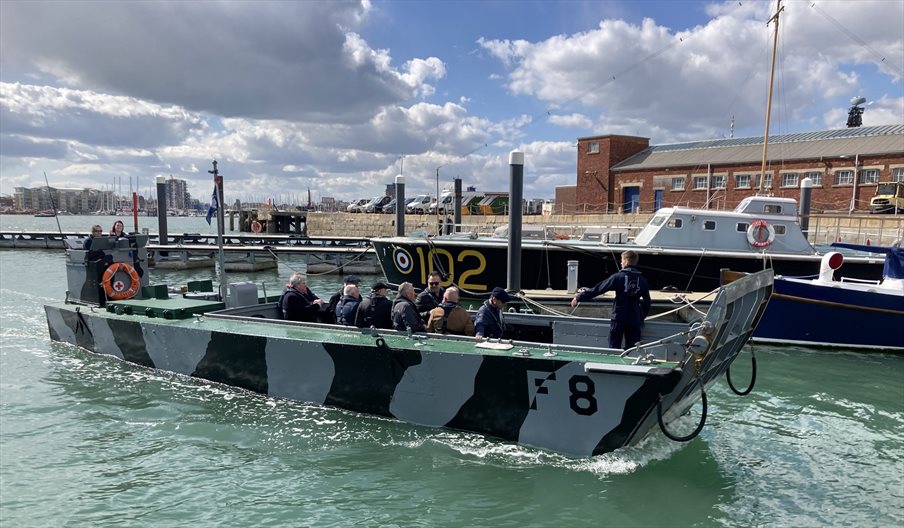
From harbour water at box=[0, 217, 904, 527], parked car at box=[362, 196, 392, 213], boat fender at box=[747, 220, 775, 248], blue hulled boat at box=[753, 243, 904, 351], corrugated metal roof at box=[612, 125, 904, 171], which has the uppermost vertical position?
corrugated metal roof at box=[612, 125, 904, 171]

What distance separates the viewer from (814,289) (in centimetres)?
1291

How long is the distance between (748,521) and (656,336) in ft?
9.53

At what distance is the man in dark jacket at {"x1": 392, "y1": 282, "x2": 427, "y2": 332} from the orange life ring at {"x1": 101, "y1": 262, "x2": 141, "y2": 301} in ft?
22.0

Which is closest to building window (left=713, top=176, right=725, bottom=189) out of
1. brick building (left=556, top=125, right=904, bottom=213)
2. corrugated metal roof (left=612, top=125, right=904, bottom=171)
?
brick building (left=556, top=125, right=904, bottom=213)

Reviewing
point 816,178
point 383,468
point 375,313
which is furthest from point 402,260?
point 816,178

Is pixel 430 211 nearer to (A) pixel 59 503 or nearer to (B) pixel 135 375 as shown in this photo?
(B) pixel 135 375

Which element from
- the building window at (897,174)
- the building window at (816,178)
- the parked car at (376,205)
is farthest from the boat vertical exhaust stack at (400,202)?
the parked car at (376,205)

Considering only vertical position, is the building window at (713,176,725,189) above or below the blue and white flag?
above

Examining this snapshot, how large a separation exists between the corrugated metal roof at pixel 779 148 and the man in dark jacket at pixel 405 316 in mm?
32617

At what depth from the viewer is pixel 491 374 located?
656 cm

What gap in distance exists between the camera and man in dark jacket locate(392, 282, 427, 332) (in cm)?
759

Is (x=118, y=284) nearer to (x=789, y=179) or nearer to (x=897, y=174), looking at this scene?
(x=789, y=179)

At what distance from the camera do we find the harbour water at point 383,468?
560 centimetres

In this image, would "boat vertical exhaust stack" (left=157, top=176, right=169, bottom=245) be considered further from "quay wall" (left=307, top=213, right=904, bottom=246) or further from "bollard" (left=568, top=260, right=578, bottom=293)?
"bollard" (left=568, top=260, right=578, bottom=293)
